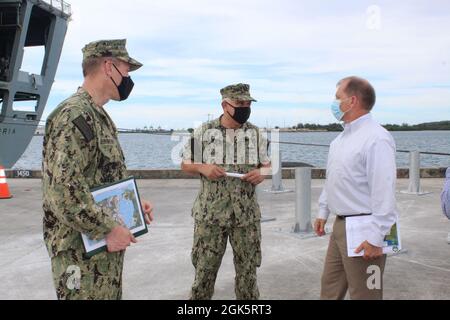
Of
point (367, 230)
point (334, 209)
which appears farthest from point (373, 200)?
point (334, 209)

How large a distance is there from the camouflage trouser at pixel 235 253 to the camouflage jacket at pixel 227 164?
0.07 m

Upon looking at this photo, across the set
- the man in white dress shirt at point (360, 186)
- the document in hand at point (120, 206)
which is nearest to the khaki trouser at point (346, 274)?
the man in white dress shirt at point (360, 186)

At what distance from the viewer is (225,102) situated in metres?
3.35

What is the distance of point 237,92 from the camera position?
334 cm

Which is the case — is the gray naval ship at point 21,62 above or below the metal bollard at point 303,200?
above

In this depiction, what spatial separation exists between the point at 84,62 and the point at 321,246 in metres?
4.11

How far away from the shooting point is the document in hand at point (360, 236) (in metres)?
2.48

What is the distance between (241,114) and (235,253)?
1025mm

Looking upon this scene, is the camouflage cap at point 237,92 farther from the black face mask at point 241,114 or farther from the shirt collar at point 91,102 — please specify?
the shirt collar at point 91,102

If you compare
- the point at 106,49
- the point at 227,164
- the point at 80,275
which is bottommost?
the point at 80,275

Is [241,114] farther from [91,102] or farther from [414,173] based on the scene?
[414,173]

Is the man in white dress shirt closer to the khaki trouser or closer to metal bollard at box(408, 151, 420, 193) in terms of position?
the khaki trouser

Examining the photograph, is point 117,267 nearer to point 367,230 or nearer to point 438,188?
point 367,230

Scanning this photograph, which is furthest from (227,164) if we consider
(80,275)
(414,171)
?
(414,171)
